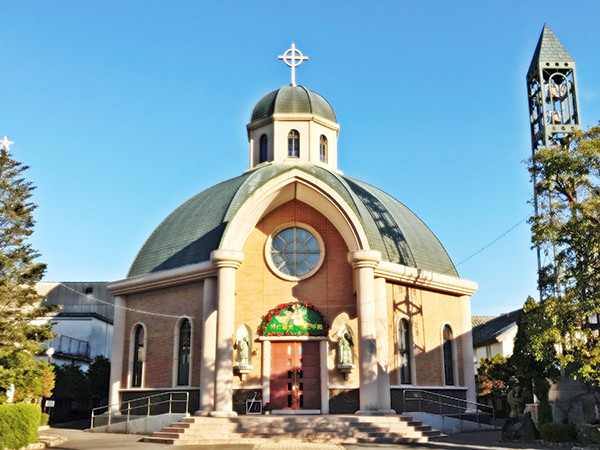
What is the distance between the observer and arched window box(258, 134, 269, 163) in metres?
29.9

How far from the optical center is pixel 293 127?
2942 cm

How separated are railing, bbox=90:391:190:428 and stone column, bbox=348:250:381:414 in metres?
6.35

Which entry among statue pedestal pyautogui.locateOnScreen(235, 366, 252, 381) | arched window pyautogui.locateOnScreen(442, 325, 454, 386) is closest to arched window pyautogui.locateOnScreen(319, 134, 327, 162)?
arched window pyautogui.locateOnScreen(442, 325, 454, 386)

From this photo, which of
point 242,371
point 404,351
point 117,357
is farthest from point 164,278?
point 404,351

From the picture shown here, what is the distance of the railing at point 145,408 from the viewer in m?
22.8

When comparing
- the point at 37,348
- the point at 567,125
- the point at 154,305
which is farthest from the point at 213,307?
the point at 567,125

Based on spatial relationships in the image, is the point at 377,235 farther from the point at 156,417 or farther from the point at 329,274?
the point at 156,417

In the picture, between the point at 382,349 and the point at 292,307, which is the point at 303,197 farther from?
the point at 382,349

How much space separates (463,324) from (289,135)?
37.3 ft

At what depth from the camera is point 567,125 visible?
24578mm

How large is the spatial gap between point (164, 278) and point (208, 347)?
3.84 metres

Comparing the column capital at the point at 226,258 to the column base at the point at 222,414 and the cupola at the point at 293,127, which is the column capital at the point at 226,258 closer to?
the column base at the point at 222,414

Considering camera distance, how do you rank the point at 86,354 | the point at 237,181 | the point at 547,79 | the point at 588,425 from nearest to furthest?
the point at 588,425
the point at 547,79
the point at 237,181
the point at 86,354

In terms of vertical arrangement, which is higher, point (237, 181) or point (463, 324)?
point (237, 181)
